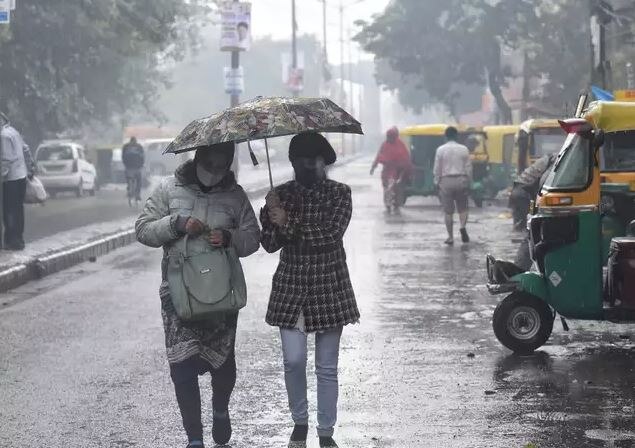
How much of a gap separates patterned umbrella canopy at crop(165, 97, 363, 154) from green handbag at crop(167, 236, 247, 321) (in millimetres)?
474

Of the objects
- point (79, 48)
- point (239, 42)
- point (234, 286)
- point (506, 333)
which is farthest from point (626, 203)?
point (239, 42)

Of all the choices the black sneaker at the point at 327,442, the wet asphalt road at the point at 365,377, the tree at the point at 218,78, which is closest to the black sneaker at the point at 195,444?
the wet asphalt road at the point at 365,377

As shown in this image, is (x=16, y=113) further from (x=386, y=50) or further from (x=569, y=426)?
(x=569, y=426)

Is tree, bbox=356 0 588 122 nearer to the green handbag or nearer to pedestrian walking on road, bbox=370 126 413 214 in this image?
pedestrian walking on road, bbox=370 126 413 214

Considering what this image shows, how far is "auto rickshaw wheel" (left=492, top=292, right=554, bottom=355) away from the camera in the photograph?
10008 mm

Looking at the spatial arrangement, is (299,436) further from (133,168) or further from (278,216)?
(133,168)

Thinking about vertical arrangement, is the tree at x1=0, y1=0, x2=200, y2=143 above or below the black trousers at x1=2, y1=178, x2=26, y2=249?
above

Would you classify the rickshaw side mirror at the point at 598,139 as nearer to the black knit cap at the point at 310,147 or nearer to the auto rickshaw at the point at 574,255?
the auto rickshaw at the point at 574,255

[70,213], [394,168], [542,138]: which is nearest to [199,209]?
[542,138]

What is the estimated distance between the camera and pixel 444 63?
52562 mm

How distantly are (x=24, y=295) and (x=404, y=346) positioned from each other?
5.65 m

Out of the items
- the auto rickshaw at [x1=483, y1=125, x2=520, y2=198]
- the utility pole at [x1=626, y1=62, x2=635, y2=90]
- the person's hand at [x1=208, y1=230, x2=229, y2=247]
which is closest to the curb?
the person's hand at [x1=208, y1=230, x2=229, y2=247]

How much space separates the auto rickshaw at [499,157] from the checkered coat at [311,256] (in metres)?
24.5

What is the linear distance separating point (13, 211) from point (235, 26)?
1874cm
